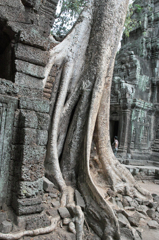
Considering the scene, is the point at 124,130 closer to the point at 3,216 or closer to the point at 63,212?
the point at 63,212

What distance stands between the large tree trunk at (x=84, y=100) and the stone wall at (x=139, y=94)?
5669 mm

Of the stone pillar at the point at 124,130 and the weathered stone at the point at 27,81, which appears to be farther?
the stone pillar at the point at 124,130

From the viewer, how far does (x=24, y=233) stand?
2.06m

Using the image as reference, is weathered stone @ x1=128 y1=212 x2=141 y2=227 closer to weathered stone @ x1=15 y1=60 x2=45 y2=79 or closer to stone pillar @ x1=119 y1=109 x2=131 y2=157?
weathered stone @ x1=15 y1=60 x2=45 y2=79

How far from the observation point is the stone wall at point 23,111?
2211 millimetres

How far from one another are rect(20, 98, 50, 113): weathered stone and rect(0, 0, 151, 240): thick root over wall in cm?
94

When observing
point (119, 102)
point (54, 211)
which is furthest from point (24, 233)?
point (119, 102)

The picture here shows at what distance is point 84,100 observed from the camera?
3496mm

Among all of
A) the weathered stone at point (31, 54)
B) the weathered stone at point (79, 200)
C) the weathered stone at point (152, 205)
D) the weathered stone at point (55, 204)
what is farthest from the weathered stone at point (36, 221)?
the weathered stone at point (152, 205)

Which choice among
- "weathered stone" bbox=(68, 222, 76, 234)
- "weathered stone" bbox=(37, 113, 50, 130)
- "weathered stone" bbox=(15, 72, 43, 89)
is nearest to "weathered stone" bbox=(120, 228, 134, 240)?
"weathered stone" bbox=(68, 222, 76, 234)

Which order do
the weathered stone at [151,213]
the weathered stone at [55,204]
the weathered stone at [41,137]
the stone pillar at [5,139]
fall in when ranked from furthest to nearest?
the weathered stone at [151,213] → the weathered stone at [55,204] → the weathered stone at [41,137] → the stone pillar at [5,139]

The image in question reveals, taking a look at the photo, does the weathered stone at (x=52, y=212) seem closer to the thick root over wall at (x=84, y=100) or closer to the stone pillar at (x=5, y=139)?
the thick root over wall at (x=84, y=100)

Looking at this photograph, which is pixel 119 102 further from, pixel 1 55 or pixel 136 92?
pixel 1 55

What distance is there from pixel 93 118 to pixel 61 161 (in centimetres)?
85
